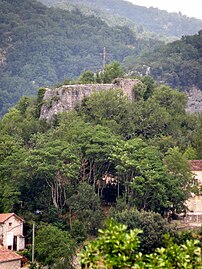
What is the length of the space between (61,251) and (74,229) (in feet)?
8.94

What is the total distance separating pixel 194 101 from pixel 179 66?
10012 mm

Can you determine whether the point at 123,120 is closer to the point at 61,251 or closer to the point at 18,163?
the point at 18,163

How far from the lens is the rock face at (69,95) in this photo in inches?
1983

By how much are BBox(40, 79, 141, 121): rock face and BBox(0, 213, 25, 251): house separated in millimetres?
11243

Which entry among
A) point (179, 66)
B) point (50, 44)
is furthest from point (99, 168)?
point (50, 44)

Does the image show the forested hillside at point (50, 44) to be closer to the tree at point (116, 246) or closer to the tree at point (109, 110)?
the tree at point (109, 110)

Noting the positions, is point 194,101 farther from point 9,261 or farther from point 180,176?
point 9,261

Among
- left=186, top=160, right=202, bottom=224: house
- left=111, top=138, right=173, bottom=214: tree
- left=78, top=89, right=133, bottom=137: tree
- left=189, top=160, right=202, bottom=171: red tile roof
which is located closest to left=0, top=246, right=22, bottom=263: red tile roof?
left=111, top=138, right=173, bottom=214: tree

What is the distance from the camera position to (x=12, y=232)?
133 feet

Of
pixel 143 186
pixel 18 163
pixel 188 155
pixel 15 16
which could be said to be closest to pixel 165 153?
pixel 188 155

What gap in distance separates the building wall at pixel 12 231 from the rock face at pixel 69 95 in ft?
37.0

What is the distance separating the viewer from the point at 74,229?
130ft

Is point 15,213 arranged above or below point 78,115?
below

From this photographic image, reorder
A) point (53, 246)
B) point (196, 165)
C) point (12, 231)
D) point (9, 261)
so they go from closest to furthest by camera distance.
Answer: point (9, 261) < point (53, 246) < point (12, 231) < point (196, 165)
